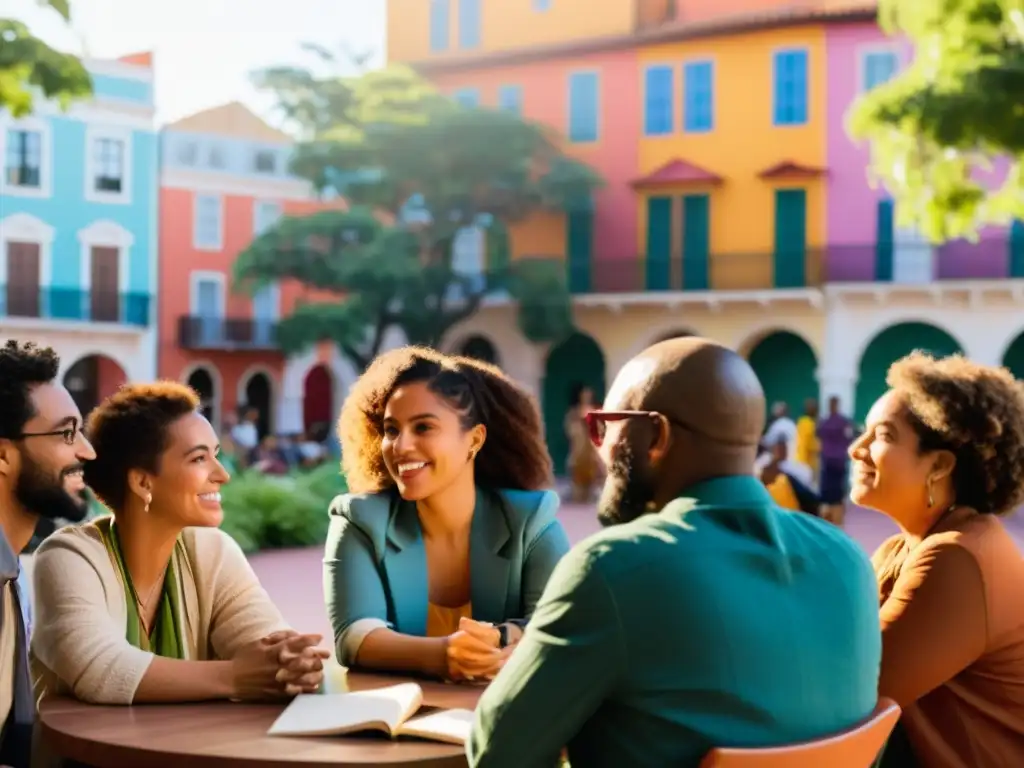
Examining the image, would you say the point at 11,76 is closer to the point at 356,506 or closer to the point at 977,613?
the point at 356,506

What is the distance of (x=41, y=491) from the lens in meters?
3.24

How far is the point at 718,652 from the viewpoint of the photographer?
219cm

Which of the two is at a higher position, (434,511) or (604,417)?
(604,417)

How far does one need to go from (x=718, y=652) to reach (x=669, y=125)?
30.8 meters

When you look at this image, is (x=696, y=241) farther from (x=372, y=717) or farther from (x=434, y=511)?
(x=372, y=717)

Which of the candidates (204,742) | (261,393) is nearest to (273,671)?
(204,742)

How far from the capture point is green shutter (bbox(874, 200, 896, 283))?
1168 inches

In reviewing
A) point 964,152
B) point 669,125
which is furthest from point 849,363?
point 964,152

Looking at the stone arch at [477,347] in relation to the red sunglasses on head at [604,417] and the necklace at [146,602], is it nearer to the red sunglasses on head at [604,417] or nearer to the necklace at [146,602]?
the necklace at [146,602]

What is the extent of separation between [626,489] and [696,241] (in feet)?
97.6

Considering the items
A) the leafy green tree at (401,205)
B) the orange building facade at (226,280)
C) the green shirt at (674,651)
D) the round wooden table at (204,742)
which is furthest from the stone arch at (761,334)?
the green shirt at (674,651)

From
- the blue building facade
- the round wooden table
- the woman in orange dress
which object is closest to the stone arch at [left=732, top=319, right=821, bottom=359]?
the woman in orange dress

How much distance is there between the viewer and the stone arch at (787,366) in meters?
31.2

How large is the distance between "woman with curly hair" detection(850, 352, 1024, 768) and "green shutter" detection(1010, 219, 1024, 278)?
2659cm
